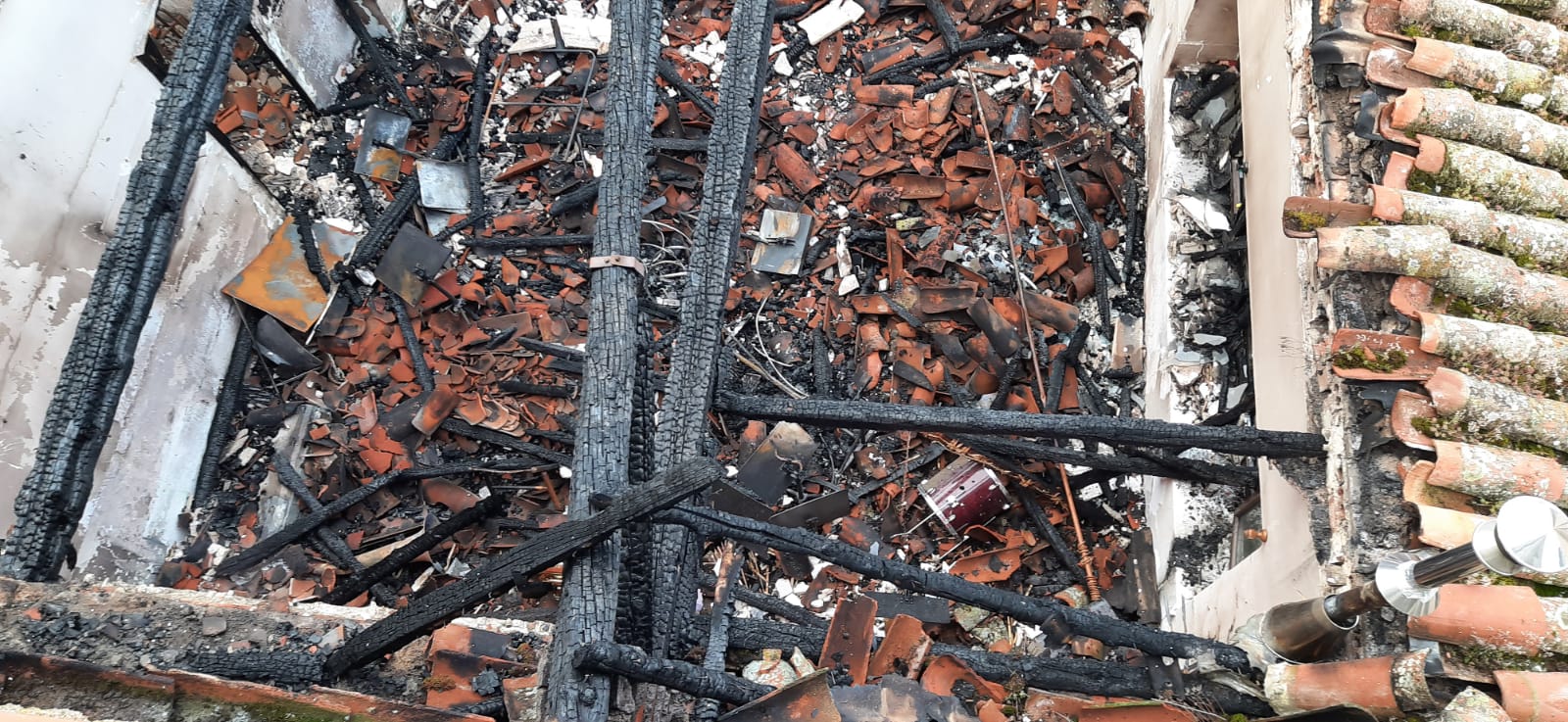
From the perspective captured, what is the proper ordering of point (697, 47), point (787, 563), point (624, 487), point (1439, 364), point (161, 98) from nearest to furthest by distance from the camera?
point (1439, 364), point (624, 487), point (161, 98), point (787, 563), point (697, 47)

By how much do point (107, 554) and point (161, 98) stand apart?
321cm

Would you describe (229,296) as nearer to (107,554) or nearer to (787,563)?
(107,554)

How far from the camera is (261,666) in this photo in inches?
148

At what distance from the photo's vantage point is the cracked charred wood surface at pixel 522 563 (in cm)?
321

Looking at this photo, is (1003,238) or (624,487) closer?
(624,487)

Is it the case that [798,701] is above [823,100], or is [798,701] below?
below

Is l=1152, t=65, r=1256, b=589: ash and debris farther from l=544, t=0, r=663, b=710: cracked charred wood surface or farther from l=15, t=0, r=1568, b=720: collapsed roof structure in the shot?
l=544, t=0, r=663, b=710: cracked charred wood surface

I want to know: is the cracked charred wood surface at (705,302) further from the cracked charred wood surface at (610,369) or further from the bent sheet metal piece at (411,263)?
the bent sheet metal piece at (411,263)

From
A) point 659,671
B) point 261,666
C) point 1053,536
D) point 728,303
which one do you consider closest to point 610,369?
point 659,671

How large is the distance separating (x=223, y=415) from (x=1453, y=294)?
25.0ft

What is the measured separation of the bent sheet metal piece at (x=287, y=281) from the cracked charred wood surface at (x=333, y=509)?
4.79ft

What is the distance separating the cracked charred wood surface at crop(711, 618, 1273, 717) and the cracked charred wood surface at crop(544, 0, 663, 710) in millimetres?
983

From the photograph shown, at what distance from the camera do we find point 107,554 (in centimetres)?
600

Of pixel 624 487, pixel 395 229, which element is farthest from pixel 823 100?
pixel 624 487
